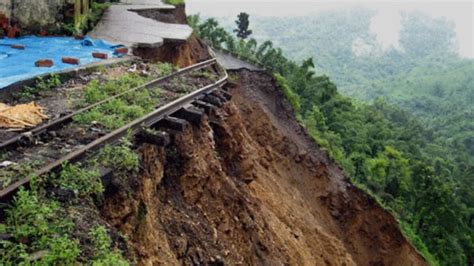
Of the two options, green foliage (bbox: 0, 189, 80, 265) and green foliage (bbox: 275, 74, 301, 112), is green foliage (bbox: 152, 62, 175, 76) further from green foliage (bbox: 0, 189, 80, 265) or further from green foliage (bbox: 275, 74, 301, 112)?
green foliage (bbox: 275, 74, 301, 112)

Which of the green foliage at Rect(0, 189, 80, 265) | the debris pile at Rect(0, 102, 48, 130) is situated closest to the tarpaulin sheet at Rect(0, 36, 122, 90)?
the debris pile at Rect(0, 102, 48, 130)

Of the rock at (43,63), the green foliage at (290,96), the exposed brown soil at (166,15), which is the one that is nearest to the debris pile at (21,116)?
the rock at (43,63)

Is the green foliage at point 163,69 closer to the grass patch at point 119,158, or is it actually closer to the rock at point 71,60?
the rock at point 71,60

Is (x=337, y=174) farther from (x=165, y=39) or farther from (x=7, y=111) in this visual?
(x=7, y=111)

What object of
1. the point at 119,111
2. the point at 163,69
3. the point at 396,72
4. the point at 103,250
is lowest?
the point at 396,72

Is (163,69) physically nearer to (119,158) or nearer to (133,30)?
(133,30)

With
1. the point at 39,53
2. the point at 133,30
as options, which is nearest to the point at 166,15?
the point at 133,30
